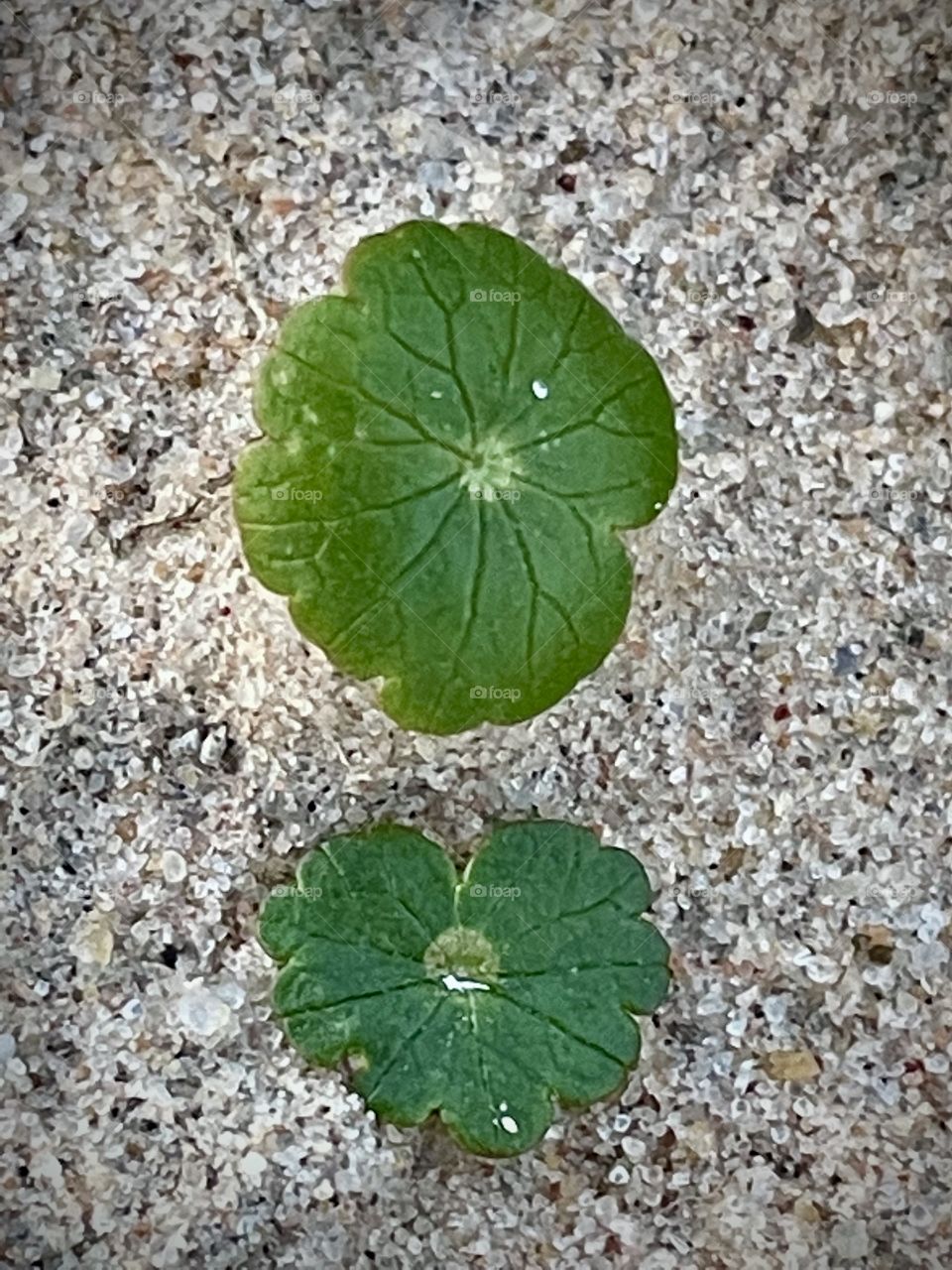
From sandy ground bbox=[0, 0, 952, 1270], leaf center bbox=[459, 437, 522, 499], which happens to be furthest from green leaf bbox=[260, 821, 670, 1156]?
leaf center bbox=[459, 437, 522, 499]

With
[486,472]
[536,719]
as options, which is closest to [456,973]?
[536,719]

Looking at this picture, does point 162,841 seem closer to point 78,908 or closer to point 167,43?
point 78,908

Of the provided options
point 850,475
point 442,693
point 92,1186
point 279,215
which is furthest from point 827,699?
point 92,1186

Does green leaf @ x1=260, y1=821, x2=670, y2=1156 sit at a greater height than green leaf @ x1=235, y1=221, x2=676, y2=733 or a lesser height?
lesser

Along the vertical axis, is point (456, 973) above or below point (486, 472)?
below

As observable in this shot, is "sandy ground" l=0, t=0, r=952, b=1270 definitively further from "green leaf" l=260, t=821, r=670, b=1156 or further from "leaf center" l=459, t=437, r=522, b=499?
"leaf center" l=459, t=437, r=522, b=499

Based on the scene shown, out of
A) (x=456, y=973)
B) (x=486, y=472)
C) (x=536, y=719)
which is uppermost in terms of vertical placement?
(x=486, y=472)

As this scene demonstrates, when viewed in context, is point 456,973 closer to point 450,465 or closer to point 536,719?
point 536,719
